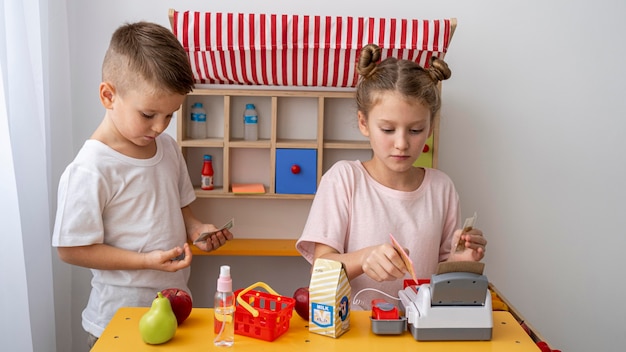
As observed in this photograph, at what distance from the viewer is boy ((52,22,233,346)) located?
1.63 metres

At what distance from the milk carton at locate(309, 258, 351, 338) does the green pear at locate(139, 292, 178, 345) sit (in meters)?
0.32

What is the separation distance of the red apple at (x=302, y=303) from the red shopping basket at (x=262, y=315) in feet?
0.06

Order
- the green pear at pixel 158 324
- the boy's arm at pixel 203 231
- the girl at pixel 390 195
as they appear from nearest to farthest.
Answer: the green pear at pixel 158 324, the girl at pixel 390 195, the boy's arm at pixel 203 231

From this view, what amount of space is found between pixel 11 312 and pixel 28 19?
91 cm

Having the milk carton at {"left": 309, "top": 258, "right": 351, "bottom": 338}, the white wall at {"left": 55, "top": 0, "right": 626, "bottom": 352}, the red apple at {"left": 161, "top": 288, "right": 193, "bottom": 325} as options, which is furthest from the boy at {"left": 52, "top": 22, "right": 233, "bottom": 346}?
the white wall at {"left": 55, "top": 0, "right": 626, "bottom": 352}

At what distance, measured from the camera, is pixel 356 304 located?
1796mm

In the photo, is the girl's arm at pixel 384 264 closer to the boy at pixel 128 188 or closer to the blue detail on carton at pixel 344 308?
the blue detail on carton at pixel 344 308

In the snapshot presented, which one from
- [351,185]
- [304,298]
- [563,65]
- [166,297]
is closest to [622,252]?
[563,65]

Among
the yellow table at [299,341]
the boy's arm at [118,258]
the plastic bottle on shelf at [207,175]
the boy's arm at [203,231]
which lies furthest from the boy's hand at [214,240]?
the plastic bottle on shelf at [207,175]

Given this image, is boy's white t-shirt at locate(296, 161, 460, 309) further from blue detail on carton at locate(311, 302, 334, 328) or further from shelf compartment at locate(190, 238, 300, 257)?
shelf compartment at locate(190, 238, 300, 257)

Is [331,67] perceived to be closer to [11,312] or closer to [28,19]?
[28,19]

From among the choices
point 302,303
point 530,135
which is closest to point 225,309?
point 302,303

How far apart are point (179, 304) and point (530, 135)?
67.6 inches

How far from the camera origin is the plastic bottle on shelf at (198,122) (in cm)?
245
